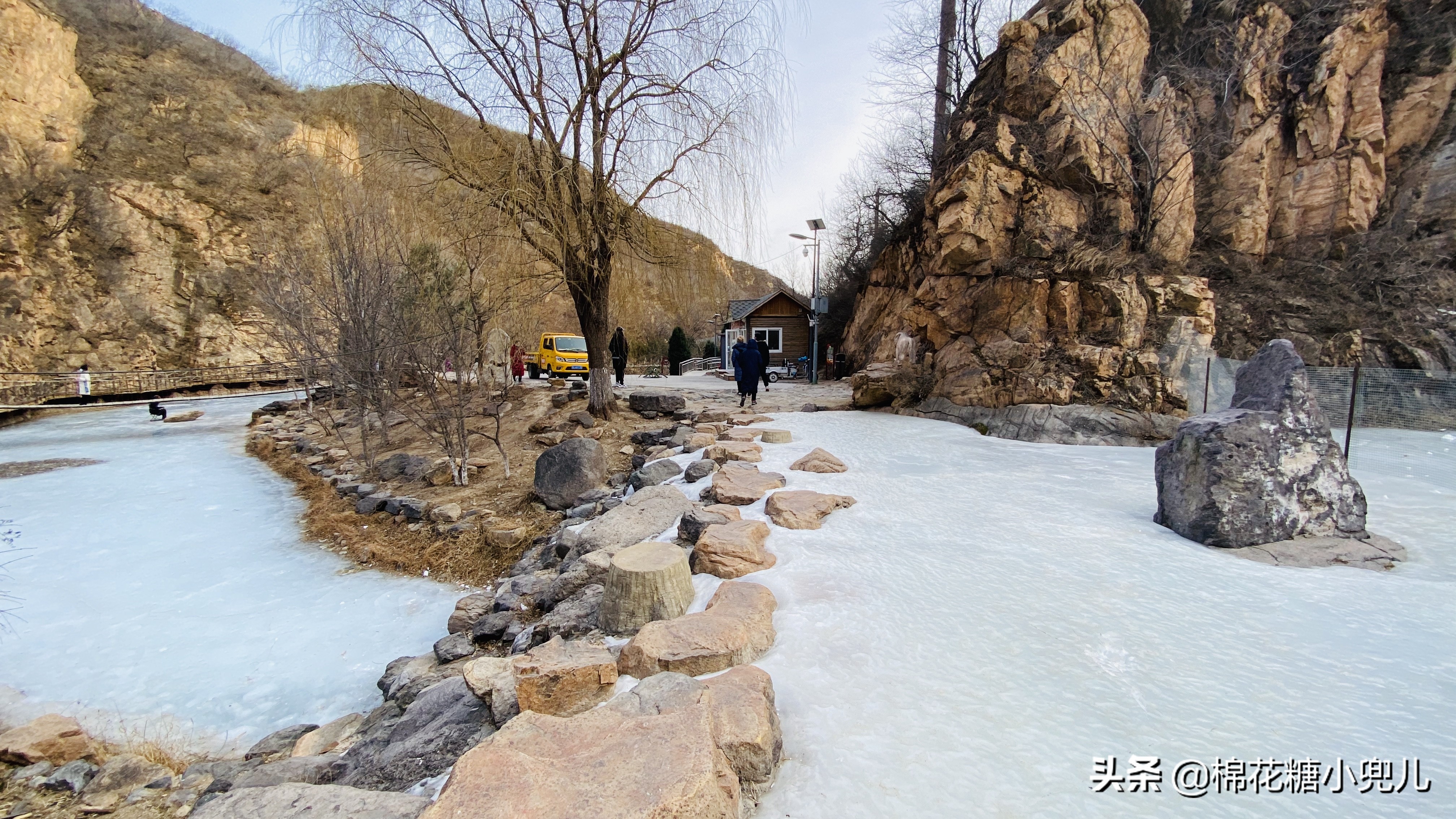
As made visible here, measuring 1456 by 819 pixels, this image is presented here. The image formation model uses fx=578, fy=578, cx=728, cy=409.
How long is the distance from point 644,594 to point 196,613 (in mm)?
5232

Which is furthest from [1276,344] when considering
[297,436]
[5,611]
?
[297,436]

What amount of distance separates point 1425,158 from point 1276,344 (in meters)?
11.2

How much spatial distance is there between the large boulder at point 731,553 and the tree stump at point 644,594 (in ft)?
1.16

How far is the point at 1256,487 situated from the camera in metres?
4.05

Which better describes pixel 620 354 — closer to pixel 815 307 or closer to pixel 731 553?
pixel 815 307

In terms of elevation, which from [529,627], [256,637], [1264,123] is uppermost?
A: [1264,123]

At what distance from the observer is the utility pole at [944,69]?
1559 centimetres

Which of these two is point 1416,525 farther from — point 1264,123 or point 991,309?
point 1264,123

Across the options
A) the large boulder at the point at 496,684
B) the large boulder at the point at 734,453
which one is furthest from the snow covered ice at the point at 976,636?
the large boulder at the point at 496,684

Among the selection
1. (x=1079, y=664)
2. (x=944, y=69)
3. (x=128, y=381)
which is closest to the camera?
(x=1079, y=664)

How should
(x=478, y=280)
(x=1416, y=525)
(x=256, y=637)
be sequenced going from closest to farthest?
(x=1416, y=525) → (x=256, y=637) → (x=478, y=280)

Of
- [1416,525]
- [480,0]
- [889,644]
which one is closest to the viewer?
[889,644]

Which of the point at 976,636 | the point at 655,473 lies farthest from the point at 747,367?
the point at 976,636

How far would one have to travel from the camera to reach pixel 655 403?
10.9m
